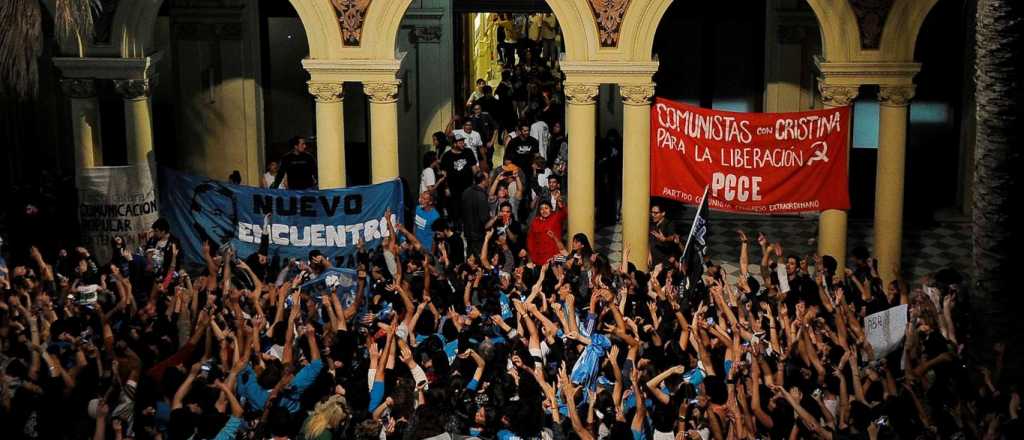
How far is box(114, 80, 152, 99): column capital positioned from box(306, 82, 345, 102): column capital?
99.6 inches

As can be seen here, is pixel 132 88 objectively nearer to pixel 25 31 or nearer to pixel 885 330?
pixel 25 31

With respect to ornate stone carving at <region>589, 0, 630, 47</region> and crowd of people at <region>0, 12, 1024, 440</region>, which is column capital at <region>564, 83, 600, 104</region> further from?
crowd of people at <region>0, 12, 1024, 440</region>

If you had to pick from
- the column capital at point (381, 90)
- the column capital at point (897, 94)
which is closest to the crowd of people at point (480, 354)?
the column capital at point (381, 90)

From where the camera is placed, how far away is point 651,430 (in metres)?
17.5

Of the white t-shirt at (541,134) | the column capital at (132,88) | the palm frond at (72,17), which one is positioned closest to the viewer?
the palm frond at (72,17)

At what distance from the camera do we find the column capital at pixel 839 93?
2511 centimetres

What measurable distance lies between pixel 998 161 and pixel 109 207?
41.8 ft

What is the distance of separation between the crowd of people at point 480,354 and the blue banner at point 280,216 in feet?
3.58

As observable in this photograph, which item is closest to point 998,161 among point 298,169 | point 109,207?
point 298,169

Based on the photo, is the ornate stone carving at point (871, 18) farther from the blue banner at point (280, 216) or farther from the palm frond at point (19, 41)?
the palm frond at point (19, 41)

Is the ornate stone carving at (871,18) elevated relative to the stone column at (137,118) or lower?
elevated

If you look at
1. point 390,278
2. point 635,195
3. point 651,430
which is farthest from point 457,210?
point 651,430

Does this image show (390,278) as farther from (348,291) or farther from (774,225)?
(774,225)

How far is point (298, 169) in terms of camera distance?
2712 cm
